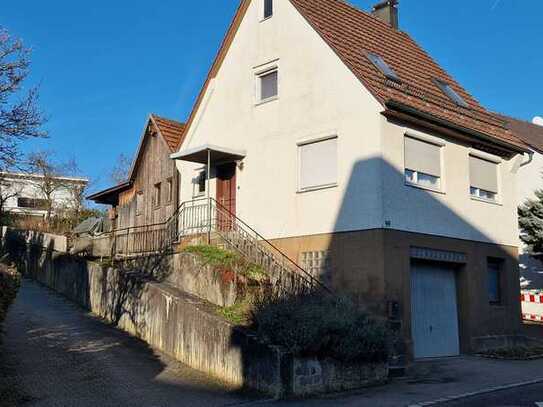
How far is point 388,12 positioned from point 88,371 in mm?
16842

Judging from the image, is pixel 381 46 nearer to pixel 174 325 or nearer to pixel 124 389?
pixel 174 325

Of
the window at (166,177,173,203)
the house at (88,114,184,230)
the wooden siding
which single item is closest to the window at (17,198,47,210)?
the house at (88,114,184,230)

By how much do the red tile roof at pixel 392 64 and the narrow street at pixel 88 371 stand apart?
7870 mm

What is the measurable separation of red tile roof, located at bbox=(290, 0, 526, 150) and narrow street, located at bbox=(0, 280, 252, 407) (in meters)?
7.87

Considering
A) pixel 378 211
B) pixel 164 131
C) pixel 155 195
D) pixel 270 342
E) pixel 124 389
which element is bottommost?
pixel 124 389

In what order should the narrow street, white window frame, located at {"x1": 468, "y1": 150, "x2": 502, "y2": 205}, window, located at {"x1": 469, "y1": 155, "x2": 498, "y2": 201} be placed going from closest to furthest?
the narrow street, white window frame, located at {"x1": 468, "y1": 150, "x2": 502, "y2": 205}, window, located at {"x1": 469, "y1": 155, "x2": 498, "y2": 201}

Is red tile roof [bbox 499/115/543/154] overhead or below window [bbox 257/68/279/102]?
overhead

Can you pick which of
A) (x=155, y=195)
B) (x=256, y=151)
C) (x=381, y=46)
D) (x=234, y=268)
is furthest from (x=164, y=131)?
(x=234, y=268)

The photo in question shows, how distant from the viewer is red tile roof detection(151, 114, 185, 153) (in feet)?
79.1

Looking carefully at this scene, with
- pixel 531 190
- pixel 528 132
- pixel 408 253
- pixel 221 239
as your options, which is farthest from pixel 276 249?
pixel 528 132

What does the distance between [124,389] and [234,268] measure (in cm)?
415

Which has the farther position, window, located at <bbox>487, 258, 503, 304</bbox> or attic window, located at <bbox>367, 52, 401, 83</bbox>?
window, located at <bbox>487, 258, 503, 304</bbox>

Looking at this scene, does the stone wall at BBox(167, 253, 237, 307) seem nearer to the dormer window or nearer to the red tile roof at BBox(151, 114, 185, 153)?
the dormer window

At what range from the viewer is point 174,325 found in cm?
1387
